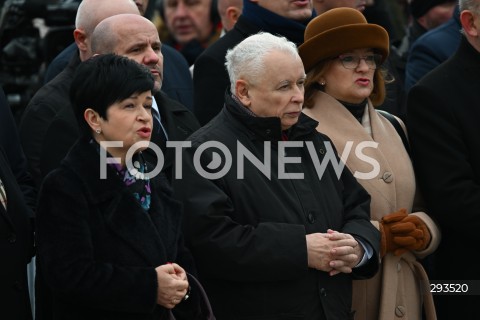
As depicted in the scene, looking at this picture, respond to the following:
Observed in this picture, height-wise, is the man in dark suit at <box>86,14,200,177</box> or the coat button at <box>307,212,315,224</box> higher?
the man in dark suit at <box>86,14,200,177</box>

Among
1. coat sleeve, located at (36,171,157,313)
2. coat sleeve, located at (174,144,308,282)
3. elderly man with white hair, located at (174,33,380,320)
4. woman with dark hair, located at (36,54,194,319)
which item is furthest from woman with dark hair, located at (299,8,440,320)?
coat sleeve, located at (36,171,157,313)

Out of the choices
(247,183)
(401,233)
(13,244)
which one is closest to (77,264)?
(13,244)

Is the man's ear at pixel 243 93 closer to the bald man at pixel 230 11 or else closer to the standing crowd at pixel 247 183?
the standing crowd at pixel 247 183

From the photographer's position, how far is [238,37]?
5.93m

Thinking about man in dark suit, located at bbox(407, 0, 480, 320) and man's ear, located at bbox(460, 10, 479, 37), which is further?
man's ear, located at bbox(460, 10, 479, 37)

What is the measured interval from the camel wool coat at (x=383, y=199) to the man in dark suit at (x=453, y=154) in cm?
11

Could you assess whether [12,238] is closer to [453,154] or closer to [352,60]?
[352,60]

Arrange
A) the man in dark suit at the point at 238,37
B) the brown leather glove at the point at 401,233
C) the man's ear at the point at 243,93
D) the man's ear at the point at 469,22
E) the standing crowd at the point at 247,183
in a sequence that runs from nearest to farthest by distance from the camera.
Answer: the standing crowd at the point at 247,183, the man's ear at the point at 243,93, the brown leather glove at the point at 401,233, the man's ear at the point at 469,22, the man in dark suit at the point at 238,37

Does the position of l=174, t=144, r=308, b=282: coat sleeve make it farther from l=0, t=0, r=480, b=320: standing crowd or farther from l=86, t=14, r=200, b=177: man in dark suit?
l=86, t=14, r=200, b=177: man in dark suit

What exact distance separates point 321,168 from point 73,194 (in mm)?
1230

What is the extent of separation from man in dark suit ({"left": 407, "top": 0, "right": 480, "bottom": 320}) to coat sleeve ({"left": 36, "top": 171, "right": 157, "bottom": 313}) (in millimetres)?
1655

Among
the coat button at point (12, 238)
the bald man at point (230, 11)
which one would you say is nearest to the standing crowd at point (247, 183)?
the coat button at point (12, 238)

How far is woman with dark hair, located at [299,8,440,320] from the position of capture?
16.6 ft

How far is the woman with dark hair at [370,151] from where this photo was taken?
16.6 feet
